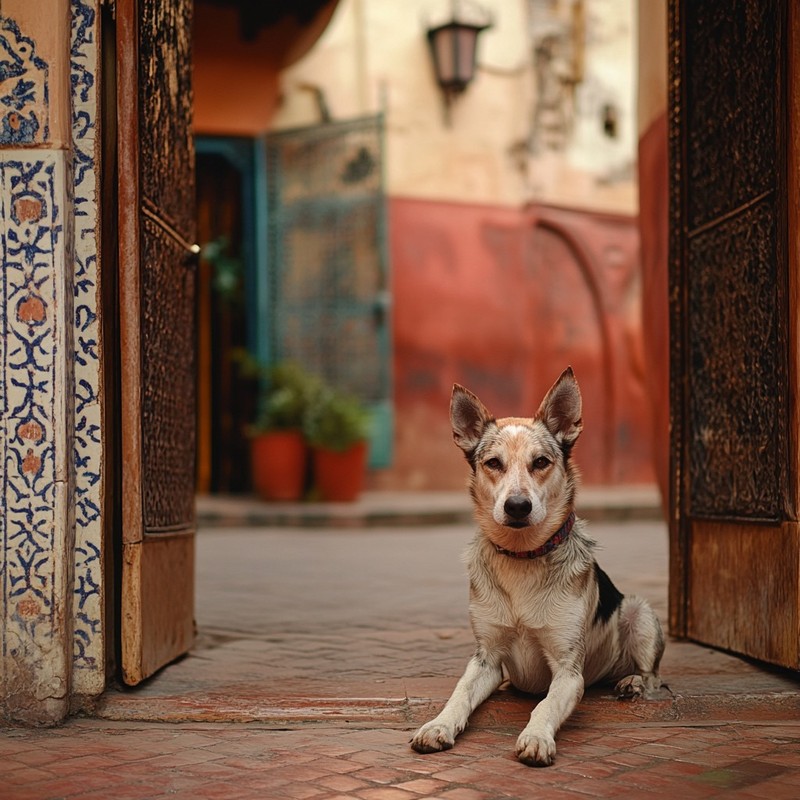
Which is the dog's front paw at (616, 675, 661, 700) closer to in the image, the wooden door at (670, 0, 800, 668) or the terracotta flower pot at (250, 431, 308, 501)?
the wooden door at (670, 0, 800, 668)

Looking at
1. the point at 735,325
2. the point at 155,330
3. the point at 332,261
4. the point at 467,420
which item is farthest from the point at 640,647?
the point at 332,261

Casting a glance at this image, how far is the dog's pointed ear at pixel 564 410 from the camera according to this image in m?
4.22

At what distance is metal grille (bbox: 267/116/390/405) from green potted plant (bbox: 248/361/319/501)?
0.68m

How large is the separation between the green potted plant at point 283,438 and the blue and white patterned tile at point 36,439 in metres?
9.02

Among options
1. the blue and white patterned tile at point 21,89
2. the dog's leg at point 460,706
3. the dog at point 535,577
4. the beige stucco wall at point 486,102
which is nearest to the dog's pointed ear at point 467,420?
the dog at point 535,577

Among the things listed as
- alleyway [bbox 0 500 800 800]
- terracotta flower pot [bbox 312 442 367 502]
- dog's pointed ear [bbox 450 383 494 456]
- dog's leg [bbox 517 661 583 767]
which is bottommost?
alleyway [bbox 0 500 800 800]

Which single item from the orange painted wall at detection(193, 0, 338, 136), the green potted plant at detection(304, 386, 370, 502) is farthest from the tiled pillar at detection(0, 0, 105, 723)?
the orange painted wall at detection(193, 0, 338, 136)

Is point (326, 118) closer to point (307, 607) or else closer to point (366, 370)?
point (366, 370)

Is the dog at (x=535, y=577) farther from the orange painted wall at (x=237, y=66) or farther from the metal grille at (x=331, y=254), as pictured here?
the orange painted wall at (x=237, y=66)

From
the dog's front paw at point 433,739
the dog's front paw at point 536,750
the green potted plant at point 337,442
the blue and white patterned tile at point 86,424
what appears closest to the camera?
the dog's front paw at point 536,750

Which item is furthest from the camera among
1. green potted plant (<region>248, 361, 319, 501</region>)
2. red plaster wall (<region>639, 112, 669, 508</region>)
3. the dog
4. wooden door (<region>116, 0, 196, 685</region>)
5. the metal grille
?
the metal grille

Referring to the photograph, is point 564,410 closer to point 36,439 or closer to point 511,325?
point 36,439

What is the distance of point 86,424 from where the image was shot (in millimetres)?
4258

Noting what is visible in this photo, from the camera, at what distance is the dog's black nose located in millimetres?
3855
